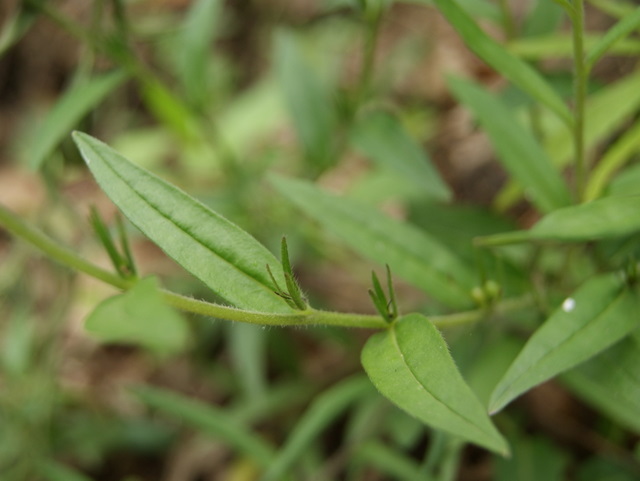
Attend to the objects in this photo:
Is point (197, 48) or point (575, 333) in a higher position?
point (197, 48)

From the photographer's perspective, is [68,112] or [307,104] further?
[307,104]

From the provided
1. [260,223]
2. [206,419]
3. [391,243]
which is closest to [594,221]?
[391,243]

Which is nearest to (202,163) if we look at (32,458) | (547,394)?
(32,458)

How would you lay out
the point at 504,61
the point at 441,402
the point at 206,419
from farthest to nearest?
the point at 206,419 < the point at 504,61 < the point at 441,402

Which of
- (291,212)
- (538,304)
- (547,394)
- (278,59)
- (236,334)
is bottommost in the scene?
(547,394)

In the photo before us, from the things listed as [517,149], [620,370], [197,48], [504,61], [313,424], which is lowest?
[313,424]

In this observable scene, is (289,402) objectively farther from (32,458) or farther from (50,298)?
(50,298)

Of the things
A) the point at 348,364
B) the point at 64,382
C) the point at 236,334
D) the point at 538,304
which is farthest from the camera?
the point at 64,382

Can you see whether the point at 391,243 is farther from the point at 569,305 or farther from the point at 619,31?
the point at 619,31
